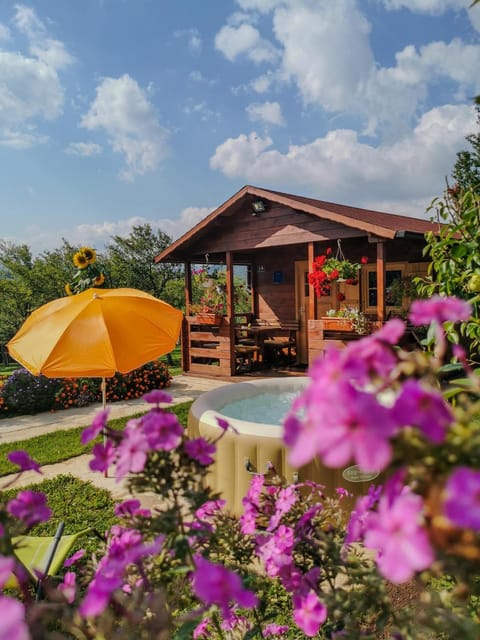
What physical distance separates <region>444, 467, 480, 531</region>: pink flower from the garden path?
4204 millimetres

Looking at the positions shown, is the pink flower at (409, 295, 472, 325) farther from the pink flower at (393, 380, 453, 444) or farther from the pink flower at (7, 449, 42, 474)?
the pink flower at (7, 449, 42, 474)

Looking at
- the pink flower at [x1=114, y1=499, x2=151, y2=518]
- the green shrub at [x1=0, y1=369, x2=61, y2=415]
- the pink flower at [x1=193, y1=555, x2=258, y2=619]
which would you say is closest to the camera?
the pink flower at [x1=193, y1=555, x2=258, y2=619]

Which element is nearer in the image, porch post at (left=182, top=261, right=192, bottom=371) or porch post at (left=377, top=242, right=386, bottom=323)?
porch post at (left=377, top=242, right=386, bottom=323)

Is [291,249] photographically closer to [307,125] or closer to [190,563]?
[307,125]

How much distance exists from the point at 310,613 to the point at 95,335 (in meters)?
3.91

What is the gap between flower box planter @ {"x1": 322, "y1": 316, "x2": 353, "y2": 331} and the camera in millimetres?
7898

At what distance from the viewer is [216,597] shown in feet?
1.67

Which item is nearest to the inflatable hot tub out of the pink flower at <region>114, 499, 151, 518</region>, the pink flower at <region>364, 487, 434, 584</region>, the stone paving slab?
the pink flower at <region>114, 499, 151, 518</region>

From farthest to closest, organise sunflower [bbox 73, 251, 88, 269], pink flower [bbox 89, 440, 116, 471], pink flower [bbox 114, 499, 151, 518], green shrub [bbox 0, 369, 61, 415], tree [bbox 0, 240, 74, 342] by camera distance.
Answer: tree [bbox 0, 240, 74, 342], green shrub [bbox 0, 369, 61, 415], sunflower [bbox 73, 251, 88, 269], pink flower [bbox 114, 499, 151, 518], pink flower [bbox 89, 440, 116, 471]

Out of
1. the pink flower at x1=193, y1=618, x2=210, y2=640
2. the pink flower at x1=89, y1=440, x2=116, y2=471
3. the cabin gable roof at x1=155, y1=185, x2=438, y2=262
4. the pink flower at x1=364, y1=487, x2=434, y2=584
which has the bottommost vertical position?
the pink flower at x1=193, y1=618, x2=210, y2=640

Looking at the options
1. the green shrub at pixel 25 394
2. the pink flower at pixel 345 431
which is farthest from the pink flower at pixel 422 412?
the green shrub at pixel 25 394

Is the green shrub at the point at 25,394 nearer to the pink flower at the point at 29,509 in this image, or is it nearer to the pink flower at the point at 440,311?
the pink flower at the point at 29,509

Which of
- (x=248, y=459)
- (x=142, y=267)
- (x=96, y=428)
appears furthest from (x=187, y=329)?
(x=96, y=428)

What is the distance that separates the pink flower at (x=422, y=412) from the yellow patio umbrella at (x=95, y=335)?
4083 mm
